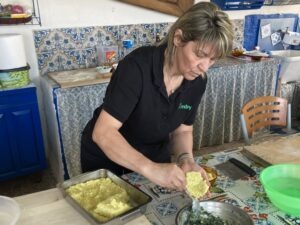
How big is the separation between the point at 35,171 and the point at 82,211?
173 cm

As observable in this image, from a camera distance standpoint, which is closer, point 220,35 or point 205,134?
point 220,35

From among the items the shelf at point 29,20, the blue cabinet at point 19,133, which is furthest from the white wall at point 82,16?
the blue cabinet at point 19,133

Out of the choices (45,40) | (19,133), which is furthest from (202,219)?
(45,40)

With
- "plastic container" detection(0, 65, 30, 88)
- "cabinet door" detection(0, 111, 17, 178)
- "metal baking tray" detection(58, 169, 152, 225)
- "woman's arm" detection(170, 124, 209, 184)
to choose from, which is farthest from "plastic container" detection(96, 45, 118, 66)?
"metal baking tray" detection(58, 169, 152, 225)

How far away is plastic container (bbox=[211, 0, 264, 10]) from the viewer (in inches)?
125

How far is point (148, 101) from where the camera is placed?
45.5 inches

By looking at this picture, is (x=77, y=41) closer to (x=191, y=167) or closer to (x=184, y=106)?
(x=184, y=106)

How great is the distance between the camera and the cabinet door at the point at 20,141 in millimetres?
2240

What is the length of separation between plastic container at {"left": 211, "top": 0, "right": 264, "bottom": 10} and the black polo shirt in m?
2.17

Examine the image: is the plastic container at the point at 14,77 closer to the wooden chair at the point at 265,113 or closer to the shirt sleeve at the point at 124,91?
the shirt sleeve at the point at 124,91

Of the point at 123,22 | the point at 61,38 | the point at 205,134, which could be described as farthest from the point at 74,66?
the point at 205,134

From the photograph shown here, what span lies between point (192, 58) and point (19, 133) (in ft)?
5.61

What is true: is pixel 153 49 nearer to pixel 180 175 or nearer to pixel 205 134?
pixel 180 175

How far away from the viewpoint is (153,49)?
1163mm
